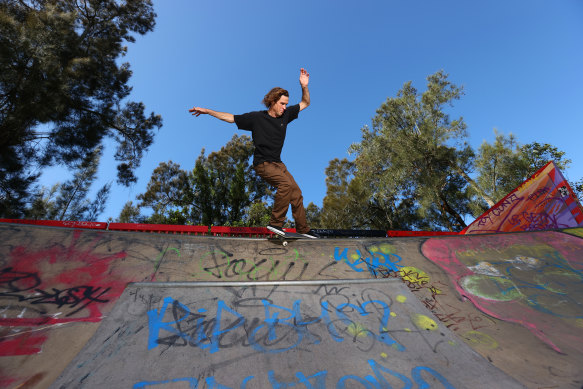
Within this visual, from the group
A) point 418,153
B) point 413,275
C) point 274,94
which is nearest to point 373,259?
point 413,275

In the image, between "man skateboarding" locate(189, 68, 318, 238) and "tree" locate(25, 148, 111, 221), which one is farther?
"tree" locate(25, 148, 111, 221)

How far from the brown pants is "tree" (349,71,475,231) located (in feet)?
50.9

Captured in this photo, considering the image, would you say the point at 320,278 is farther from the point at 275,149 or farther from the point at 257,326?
the point at 275,149

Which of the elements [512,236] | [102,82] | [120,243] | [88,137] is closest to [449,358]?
[512,236]

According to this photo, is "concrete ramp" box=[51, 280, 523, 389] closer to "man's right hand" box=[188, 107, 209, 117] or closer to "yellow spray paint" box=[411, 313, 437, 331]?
"yellow spray paint" box=[411, 313, 437, 331]

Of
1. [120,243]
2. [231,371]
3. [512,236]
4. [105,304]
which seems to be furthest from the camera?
[512,236]

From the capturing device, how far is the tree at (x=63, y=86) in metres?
8.08

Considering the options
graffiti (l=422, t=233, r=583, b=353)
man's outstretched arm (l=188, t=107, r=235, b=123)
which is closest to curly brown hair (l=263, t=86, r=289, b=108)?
man's outstretched arm (l=188, t=107, r=235, b=123)

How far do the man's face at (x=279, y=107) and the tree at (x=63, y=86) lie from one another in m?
9.81

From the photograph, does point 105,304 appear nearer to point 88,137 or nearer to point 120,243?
point 120,243

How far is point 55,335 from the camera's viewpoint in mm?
1729

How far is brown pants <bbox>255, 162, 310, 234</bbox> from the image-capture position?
3305mm

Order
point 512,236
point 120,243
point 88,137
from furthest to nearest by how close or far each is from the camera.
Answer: point 88,137 → point 512,236 → point 120,243

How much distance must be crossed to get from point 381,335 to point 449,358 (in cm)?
44
